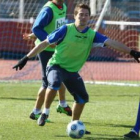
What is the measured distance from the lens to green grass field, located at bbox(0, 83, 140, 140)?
27.2 ft

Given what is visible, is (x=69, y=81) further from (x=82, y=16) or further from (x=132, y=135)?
(x=132, y=135)

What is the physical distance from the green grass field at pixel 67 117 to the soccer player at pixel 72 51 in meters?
0.38

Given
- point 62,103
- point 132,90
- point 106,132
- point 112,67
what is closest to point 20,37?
point 112,67

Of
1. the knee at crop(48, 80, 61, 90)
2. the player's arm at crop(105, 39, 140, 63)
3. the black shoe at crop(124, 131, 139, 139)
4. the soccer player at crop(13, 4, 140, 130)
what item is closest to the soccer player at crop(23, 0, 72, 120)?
the soccer player at crop(13, 4, 140, 130)

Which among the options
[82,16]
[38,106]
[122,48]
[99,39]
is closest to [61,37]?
[82,16]

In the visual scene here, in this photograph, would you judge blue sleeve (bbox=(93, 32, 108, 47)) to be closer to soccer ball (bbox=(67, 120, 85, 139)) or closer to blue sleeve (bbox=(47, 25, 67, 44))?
blue sleeve (bbox=(47, 25, 67, 44))

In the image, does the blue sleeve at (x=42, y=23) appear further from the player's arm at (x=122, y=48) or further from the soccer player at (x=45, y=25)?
the player's arm at (x=122, y=48)

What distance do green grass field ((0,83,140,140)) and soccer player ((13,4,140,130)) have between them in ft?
1.25

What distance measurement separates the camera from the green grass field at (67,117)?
8.30 metres

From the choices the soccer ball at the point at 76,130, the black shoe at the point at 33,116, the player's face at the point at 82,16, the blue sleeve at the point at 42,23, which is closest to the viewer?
the soccer ball at the point at 76,130

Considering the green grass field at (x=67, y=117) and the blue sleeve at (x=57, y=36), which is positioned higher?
the blue sleeve at (x=57, y=36)

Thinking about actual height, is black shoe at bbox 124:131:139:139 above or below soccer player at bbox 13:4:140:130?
below

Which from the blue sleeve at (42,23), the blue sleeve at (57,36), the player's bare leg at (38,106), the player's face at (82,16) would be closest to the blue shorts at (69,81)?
the blue sleeve at (57,36)

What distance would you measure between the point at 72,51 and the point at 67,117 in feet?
6.65
